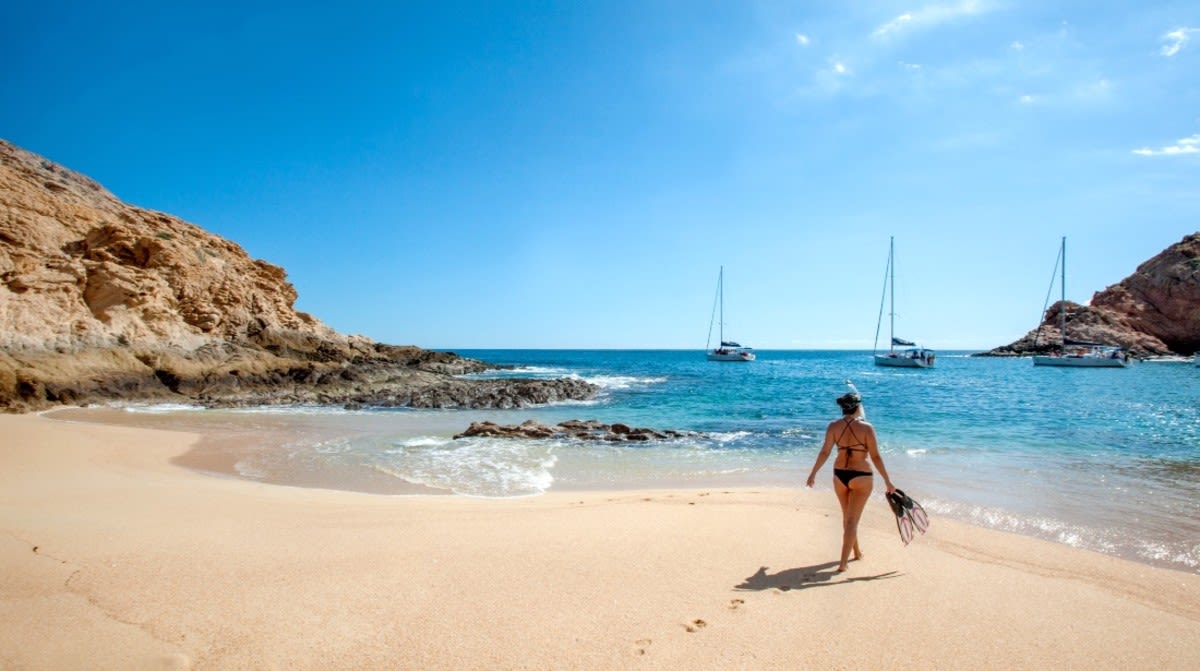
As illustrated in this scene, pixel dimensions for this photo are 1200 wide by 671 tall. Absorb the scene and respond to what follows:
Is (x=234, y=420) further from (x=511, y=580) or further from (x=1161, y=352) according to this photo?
(x=1161, y=352)

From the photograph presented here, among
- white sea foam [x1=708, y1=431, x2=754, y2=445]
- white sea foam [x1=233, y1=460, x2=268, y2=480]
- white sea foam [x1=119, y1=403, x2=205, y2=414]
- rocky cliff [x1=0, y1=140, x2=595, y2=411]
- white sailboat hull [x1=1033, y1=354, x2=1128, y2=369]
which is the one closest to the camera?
white sea foam [x1=233, y1=460, x2=268, y2=480]

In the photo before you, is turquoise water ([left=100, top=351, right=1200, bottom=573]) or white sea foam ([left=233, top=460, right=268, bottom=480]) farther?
white sea foam ([left=233, top=460, right=268, bottom=480])

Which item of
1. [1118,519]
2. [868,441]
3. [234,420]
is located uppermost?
[868,441]

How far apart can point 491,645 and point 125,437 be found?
14.6 metres

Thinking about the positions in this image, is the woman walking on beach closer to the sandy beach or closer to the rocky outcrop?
the sandy beach

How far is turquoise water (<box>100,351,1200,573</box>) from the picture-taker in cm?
790

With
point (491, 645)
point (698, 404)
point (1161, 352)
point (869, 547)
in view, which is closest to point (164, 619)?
point (491, 645)

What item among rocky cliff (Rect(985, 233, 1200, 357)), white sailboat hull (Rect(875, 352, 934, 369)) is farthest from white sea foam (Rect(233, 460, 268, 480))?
rocky cliff (Rect(985, 233, 1200, 357))

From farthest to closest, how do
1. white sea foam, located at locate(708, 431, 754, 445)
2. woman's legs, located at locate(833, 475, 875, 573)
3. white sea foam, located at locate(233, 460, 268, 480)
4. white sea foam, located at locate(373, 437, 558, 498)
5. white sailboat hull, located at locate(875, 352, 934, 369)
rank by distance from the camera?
white sailboat hull, located at locate(875, 352, 934, 369)
white sea foam, located at locate(708, 431, 754, 445)
white sea foam, located at locate(233, 460, 268, 480)
white sea foam, located at locate(373, 437, 558, 498)
woman's legs, located at locate(833, 475, 875, 573)

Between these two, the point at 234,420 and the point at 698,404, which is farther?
the point at 698,404

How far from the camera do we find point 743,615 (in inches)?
159

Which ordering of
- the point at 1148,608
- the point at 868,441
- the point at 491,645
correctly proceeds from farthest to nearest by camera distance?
the point at 868,441
the point at 1148,608
the point at 491,645

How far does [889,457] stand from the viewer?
1244 cm

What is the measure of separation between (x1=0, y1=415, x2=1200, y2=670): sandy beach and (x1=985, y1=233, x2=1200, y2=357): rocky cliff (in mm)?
83953
